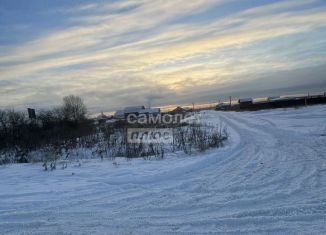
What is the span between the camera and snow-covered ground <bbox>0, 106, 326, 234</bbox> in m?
5.32

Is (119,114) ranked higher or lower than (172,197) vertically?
higher

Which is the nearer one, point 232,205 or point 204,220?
point 204,220

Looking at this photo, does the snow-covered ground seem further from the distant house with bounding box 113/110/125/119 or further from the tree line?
the distant house with bounding box 113/110/125/119

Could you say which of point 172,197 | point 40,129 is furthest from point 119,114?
point 172,197

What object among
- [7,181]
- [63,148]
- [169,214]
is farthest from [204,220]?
[63,148]

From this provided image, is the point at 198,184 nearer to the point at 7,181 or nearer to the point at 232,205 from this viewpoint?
the point at 232,205

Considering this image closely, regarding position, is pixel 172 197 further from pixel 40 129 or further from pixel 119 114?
pixel 119 114

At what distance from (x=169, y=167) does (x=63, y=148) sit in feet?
35.9

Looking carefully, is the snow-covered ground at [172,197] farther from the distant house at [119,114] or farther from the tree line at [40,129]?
the distant house at [119,114]

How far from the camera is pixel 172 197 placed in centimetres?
700

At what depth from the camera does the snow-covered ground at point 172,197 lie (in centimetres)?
532

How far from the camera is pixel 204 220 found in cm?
546

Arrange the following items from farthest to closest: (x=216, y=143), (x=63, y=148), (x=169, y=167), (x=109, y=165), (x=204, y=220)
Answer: (x=63, y=148) < (x=216, y=143) < (x=109, y=165) < (x=169, y=167) < (x=204, y=220)

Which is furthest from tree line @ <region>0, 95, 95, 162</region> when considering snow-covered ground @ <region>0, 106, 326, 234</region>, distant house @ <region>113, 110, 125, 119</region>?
distant house @ <region>113, 110, 125, 119</region>
